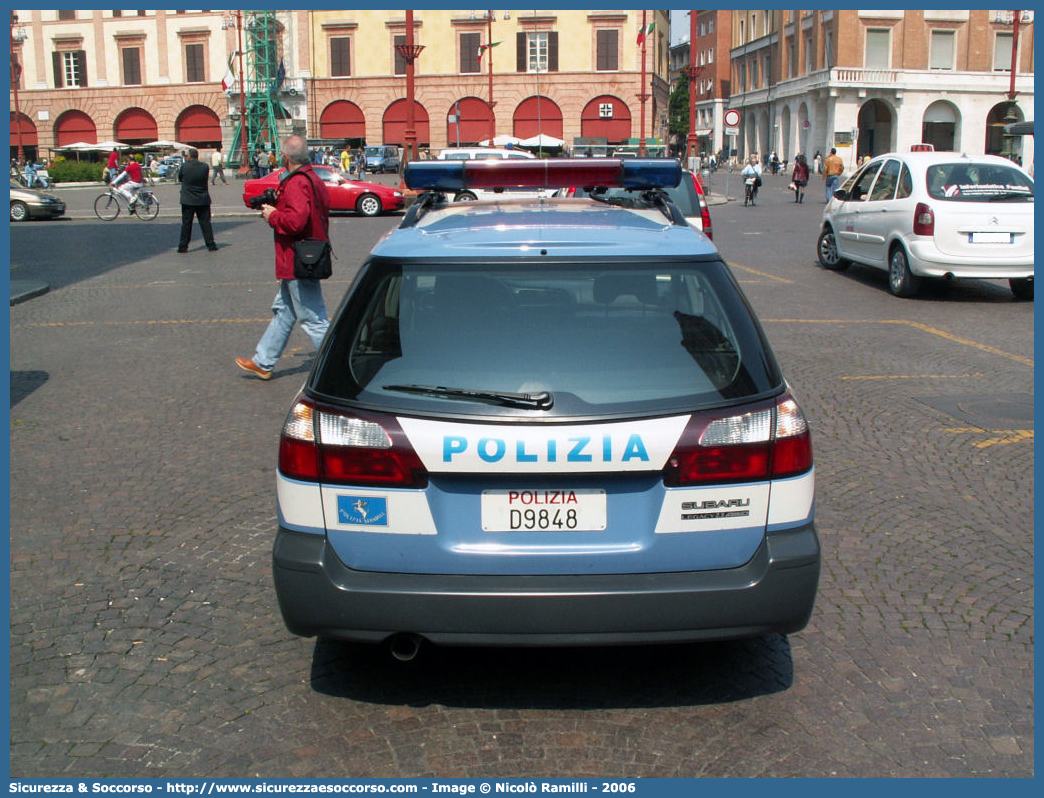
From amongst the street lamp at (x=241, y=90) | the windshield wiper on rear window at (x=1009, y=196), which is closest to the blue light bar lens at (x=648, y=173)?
the windshield wiper on rear window at (x=1009, y=196)

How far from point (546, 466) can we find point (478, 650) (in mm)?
1113

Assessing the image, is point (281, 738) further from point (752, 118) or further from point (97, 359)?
point (752, 118)

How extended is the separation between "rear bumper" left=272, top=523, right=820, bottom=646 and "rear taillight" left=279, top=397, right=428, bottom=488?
219 mm

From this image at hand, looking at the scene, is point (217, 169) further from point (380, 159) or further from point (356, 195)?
point (356, 195)

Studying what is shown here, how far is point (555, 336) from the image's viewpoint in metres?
3.39

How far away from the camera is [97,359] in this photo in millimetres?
9492

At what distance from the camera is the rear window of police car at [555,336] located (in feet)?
10.8

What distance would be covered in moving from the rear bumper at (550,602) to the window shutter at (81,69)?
7804 centimetres

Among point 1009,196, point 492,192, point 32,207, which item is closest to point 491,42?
point 32,207

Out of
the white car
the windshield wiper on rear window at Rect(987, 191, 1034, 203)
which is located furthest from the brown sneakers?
the windshield wiper on rear window at Rect(987, 191, 1034, 203)

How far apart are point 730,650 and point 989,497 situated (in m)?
2.37

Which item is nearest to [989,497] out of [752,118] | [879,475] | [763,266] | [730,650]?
[879,475]

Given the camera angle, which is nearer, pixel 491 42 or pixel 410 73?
pixel 410 73

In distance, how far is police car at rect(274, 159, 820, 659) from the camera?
10.6ft
